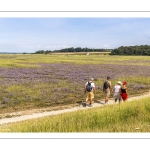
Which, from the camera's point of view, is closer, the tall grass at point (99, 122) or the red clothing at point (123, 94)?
the tall grass at point (99, 122)

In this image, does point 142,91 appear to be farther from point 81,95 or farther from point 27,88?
point 27,88

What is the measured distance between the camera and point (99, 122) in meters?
8.46

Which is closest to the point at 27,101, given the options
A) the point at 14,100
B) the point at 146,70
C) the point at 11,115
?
the point at 14,100

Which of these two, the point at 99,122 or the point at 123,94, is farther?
the point at 123,94

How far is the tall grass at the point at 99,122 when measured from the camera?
765 cm

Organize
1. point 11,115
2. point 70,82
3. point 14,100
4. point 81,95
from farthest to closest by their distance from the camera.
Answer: point 70,82 → point 81,95 → point 14,100 → point 11,115

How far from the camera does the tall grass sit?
301 inches

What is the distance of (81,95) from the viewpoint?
60.4ft

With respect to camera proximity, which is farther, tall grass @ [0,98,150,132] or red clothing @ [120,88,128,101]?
red clothing @ [120,88,128,101]

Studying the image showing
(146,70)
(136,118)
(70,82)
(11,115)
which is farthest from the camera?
(146,70)
